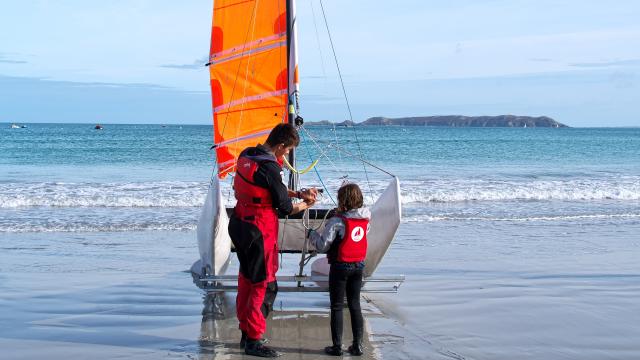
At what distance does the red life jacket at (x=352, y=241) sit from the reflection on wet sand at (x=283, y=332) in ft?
2.46

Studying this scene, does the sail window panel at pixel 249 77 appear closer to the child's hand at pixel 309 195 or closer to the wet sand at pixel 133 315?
the wet sand at pixel 133 315

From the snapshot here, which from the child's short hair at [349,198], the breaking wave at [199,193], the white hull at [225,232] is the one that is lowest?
the breaking wave at [199,193]

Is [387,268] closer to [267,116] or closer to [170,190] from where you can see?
[267,116]

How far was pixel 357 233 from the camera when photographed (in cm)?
575

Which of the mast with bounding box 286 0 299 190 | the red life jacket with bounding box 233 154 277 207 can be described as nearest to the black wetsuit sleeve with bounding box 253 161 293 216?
the red life jacket with bounding box 233 154 277 207

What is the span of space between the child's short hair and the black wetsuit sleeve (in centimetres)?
45

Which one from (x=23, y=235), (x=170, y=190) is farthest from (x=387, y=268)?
(x=170, y=190)

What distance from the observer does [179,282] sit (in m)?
8.51

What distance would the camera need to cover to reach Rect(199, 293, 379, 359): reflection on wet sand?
5.89 meters

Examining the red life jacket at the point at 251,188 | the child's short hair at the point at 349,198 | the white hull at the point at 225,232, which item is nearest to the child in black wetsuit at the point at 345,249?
the child's short hair at the point at 349,198

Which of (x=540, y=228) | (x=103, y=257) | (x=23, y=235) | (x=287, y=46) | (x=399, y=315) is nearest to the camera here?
(x=399, y=315)

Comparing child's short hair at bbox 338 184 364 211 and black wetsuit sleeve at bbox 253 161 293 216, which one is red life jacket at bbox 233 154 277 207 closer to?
black wetsuit sleeve at bbox 253 161 293 216

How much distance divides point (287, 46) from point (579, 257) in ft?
16.0

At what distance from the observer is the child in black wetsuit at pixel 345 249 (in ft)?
18.8
